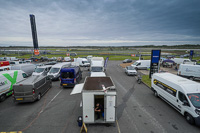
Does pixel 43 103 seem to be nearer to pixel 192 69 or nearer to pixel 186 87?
pixel 186 87

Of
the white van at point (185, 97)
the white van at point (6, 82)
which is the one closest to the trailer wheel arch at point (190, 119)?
the white van at point (185, 97)

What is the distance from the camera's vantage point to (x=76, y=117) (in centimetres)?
784

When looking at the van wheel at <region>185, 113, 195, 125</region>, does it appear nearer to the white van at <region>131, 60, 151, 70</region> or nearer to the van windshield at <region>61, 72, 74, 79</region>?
the van windshield at <region>61, 72, 74, 79</region>

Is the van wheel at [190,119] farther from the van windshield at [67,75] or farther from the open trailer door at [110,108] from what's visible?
the van windshield at [67,75]

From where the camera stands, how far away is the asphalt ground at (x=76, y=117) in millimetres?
6652

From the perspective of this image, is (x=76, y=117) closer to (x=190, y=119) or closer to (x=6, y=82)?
(x=190, y=119)

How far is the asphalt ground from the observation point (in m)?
6.65

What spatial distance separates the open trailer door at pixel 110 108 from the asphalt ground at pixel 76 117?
0.66 metres

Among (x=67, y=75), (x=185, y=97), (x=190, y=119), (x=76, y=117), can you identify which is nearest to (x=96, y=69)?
(x=67, y=75)

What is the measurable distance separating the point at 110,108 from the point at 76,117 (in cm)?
295

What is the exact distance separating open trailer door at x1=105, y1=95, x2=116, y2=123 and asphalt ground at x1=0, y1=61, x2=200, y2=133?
25.9 inches

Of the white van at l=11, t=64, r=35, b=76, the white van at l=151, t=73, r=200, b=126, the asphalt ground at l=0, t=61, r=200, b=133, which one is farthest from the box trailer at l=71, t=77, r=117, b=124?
the white van at l=11, t=64, r=35, b=76

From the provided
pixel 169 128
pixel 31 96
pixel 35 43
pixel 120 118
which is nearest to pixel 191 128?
pixel 169 128

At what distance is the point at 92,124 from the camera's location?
7055 mm
